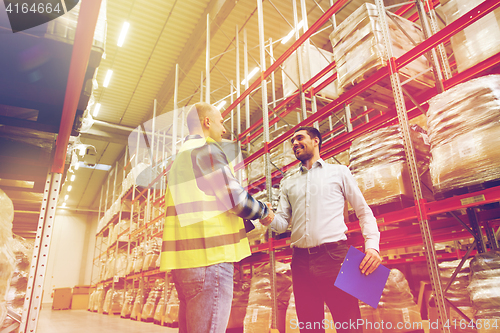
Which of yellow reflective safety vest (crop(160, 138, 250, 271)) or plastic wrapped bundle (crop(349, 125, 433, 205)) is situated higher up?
plastic wrapped bundle (crop(349, 125, 433, 205))

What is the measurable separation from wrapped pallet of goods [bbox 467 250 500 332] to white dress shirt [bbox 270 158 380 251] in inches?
33.3

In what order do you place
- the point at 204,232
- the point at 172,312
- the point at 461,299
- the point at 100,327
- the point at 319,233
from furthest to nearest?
the point at 100,327
the point at 172,312
the point at 461,299
the point at 319,233
the point at 204,232

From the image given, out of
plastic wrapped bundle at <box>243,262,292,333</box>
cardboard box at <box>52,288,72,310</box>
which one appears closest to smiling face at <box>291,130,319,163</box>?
plastic wrapped bundle at <box>243,262,292,333</box>

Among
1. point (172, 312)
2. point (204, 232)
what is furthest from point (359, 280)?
point (172, 312)

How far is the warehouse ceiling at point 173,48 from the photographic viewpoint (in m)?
8.90

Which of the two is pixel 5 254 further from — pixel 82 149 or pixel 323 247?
pixel 323 247

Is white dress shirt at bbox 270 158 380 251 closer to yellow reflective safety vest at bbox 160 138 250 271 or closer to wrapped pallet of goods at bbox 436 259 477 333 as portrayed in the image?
yellow reflective safety vest at bbox 160 138 250 271

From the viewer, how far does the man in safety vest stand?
5.03ft

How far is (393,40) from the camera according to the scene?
3551 mm

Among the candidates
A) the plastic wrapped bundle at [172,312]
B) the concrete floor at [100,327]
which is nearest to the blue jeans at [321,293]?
the concrete floor at [100,327]

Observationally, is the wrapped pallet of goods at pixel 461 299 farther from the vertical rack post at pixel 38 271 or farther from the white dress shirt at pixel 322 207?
the vertical rack post at pixel 38 271

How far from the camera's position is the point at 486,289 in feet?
7.54

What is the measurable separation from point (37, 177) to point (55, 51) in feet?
4.17

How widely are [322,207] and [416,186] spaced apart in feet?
3.24
